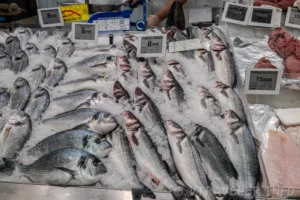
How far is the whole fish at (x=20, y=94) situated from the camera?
198cm

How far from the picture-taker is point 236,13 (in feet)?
9.84

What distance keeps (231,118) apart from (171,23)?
129 cm

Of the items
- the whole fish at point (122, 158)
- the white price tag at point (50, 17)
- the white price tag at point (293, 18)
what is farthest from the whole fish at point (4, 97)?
the white price tag at point (293, 18)

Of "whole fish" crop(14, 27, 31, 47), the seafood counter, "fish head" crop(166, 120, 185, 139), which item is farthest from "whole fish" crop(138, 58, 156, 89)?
"whole fish" crop(14, 27, 31, 47)

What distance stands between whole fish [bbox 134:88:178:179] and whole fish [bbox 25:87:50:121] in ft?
1.67

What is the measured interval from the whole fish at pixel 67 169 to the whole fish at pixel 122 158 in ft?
0.32

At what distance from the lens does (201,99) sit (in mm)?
1925

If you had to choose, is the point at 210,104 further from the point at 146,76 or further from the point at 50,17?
the point at 50,17

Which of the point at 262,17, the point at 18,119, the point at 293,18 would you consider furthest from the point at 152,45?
the point at 293,18

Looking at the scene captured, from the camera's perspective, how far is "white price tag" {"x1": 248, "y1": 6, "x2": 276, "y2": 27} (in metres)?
2.91

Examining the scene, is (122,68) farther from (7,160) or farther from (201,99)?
(7,160)

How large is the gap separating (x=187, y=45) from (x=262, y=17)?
35.7 inches

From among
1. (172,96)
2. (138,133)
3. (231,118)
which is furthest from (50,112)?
(231,118)

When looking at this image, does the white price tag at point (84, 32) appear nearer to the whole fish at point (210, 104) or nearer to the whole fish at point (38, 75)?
the whole fish at point (38, 75)
